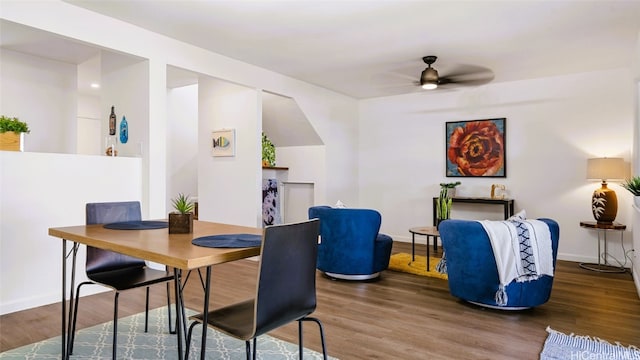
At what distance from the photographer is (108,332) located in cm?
270

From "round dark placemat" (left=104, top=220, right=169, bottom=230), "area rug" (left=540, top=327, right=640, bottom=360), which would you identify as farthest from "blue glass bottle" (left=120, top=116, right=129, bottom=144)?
"area rug" (left=540, top=327, right=640, bottom=360)

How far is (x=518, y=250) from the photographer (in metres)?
2.94

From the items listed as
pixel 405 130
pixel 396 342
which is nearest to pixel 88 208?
pixel 396 342

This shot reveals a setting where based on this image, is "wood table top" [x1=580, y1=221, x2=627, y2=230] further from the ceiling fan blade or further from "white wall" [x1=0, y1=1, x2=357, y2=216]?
"white wall" [x1=0, y1=1, x2=357, y2=216]

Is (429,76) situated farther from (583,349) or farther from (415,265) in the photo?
(583,349)

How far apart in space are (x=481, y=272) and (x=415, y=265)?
1.57 metres

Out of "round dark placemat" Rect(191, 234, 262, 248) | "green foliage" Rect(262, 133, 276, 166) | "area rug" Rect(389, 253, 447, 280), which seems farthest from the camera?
"green foliage" Rect(262, 133, 276, 166)

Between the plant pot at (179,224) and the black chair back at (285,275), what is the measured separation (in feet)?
2.37

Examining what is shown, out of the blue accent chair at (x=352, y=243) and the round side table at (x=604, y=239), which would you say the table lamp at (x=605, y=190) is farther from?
the blue accent chair at (x=352, y=243)

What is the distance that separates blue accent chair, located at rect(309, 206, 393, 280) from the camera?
13.0 ft

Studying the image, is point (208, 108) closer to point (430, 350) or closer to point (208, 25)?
point (208, 25)

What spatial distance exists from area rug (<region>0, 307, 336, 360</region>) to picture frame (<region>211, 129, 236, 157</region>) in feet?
8.93

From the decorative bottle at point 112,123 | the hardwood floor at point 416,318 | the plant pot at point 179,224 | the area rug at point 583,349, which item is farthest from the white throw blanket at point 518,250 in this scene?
the decorative bottle at point 112,123

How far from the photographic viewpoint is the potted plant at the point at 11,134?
3.07m
